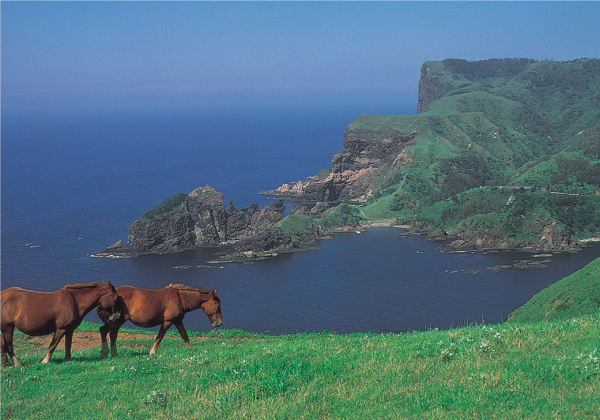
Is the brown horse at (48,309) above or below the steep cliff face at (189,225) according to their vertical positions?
above

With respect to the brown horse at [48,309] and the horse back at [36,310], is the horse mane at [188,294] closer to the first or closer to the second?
the brown horse at [48,309]

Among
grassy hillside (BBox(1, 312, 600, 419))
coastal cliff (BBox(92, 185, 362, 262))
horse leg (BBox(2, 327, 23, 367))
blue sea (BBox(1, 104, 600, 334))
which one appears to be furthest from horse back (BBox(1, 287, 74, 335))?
coastal cliff (BBox(92, 185, 362, 262))

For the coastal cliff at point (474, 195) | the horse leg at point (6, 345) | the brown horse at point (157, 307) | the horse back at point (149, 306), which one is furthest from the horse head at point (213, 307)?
the coastal cliff at point (474, 195)

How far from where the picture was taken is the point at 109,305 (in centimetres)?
1547

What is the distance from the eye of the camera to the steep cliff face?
126 metres

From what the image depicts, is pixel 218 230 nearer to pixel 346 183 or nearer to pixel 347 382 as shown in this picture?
pixel 346 183

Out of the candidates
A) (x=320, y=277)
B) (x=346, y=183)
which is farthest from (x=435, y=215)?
(x=346, y=183)

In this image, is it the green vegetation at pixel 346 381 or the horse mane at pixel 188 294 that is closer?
the green vegetation at pixel 346 381

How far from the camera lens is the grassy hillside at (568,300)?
39056mm

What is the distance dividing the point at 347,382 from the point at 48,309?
26.8ft

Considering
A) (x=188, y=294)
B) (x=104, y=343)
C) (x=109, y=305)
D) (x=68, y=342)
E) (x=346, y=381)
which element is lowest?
(x=104, y=343)

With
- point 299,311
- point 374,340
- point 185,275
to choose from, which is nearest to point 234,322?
point 299,311

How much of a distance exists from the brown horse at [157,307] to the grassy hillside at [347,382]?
123cm

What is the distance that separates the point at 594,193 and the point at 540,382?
147 metres
